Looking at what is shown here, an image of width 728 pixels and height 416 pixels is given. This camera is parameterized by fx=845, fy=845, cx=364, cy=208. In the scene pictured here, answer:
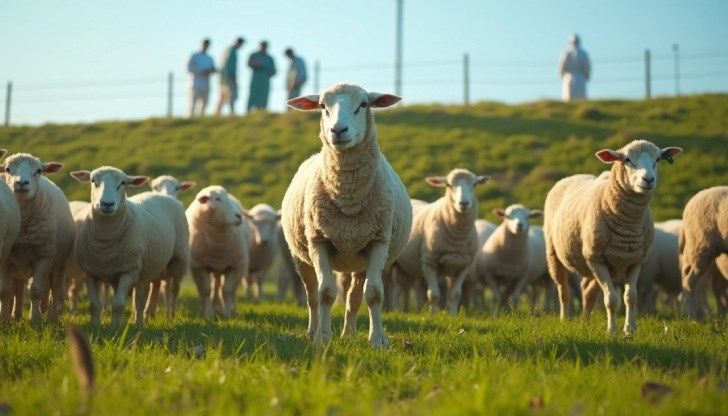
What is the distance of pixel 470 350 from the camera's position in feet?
17.7

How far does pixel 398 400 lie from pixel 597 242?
14.4ft

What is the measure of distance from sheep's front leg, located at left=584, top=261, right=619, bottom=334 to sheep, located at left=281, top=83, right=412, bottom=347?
2139 millimetres

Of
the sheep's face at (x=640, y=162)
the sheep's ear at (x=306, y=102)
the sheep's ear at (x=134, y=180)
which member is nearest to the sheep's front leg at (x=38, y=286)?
the sheep's ear at (x=134, y=180)

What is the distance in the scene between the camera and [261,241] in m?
13.3

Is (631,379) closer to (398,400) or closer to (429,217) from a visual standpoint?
(398,400)

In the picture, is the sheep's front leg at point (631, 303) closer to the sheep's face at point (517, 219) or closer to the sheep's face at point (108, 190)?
the sheep's face at point (517, 219)

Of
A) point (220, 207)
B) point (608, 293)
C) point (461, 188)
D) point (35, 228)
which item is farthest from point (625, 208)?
point (35, 228)

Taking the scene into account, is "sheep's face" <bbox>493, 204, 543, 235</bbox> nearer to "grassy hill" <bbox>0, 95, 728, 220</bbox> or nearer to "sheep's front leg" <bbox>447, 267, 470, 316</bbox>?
"sheep's front leg" <bbox>447, 267, 470, 316</bbox>

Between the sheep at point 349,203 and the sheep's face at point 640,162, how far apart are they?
231cm

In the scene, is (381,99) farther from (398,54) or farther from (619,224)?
(398,54)

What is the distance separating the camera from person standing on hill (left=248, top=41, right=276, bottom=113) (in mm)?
25781

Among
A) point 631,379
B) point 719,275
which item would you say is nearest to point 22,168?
point 631,379

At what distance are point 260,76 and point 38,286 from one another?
19914mm

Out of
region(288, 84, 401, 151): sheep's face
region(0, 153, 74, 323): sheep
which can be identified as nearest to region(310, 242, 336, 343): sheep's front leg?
region(288, 84, 401, 151): sheep's face
